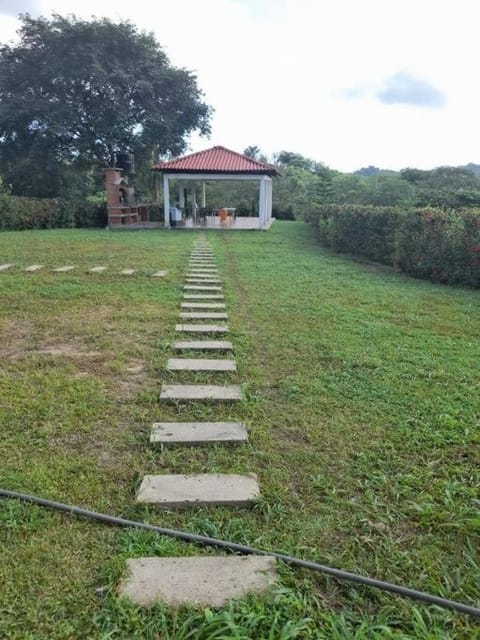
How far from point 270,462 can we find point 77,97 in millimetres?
23538

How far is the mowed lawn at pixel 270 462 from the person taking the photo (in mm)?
1438

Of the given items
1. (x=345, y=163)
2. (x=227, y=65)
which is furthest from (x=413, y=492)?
(x=345, y=163)

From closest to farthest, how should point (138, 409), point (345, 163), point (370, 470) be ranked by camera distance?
point (370, 470) → point (138, 409) → point (345, 163)

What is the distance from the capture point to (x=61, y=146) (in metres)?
21.5

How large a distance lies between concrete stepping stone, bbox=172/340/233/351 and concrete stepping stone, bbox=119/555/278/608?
2247 millimetres

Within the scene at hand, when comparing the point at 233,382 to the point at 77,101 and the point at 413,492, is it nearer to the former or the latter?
the point at 413,492

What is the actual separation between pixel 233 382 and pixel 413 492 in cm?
146

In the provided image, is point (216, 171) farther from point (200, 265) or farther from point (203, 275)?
point (203, 275)

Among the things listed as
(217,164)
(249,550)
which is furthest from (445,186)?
(249,550)

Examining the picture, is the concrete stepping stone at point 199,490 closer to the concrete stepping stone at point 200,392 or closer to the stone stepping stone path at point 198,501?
the stone stepping stone path at point 198,501

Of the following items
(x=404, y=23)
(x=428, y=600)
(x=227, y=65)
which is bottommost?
(x=428, y=600)

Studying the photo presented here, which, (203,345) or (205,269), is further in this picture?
(205,269)

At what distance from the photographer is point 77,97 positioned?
21.1 metres

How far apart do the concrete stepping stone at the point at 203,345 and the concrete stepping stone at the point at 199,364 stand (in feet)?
0.85
